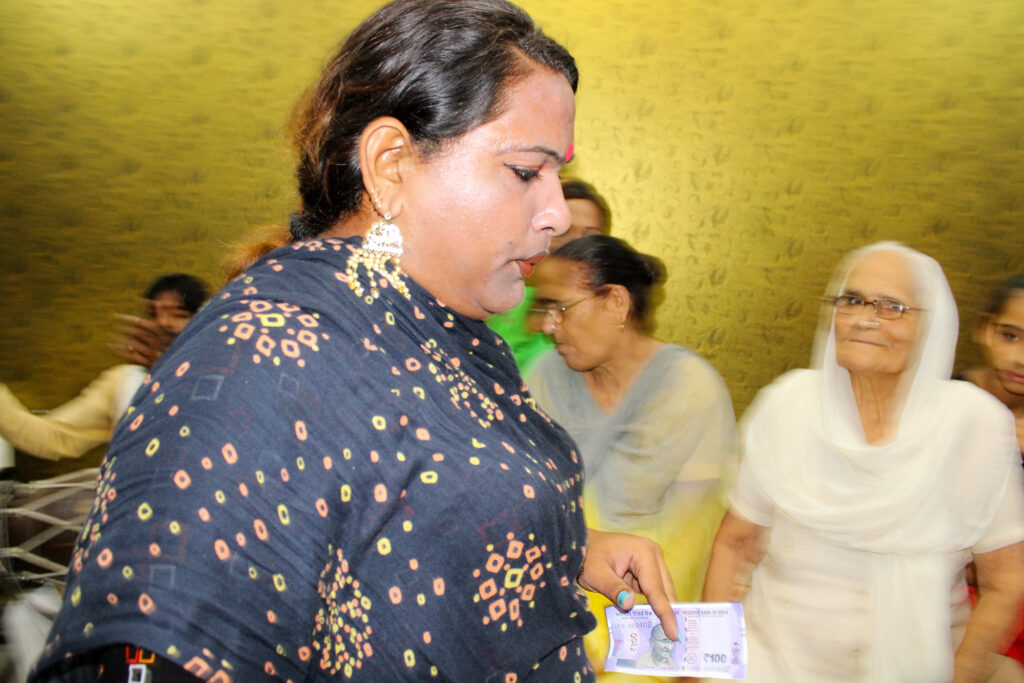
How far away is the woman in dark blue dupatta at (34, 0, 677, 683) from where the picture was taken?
619 millimetres

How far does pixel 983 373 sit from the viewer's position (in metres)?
2.56

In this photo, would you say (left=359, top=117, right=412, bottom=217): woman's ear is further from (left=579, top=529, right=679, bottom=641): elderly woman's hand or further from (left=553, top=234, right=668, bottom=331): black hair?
(left=553, top=234, right=668, bottom=331): black hair

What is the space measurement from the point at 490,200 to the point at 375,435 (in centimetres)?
30

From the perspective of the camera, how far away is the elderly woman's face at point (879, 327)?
1.88m

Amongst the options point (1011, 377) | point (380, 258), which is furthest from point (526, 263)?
point (1011, 377)

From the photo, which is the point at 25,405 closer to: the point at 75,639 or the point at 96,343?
the point at 96,343

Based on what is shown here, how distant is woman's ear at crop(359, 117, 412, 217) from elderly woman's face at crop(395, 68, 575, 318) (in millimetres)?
13

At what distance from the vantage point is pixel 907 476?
5.98ft

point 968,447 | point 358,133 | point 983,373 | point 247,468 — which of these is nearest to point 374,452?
point 247,468

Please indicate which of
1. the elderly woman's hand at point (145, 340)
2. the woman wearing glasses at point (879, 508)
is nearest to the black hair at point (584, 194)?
the woman wearing glasses at point (879, 508)

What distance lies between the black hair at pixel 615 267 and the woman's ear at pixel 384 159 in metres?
1.53

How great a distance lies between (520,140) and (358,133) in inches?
7.2

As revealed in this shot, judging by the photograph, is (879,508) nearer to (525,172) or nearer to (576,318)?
(576,318)

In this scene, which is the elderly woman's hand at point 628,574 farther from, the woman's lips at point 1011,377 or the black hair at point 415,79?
the woman's lips at point 1011,377
